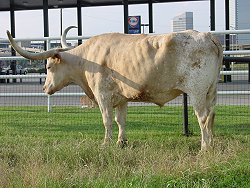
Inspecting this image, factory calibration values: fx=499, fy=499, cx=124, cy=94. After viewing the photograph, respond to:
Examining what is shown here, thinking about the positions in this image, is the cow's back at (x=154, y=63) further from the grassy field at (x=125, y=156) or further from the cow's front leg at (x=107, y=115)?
the grassy field at (x=125, y=156)

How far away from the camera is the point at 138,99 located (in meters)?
8.04

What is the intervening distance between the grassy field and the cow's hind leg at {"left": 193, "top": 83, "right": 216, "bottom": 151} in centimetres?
18

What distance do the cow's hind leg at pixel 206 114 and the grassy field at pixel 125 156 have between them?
18cm

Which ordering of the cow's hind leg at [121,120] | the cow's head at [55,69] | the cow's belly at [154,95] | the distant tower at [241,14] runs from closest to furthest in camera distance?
the cow's belly at [154,95], the cow's hind leg at [121,120], the cow's head at [55,69], the distant tower at [241,14]

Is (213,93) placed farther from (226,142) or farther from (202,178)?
(202,178)

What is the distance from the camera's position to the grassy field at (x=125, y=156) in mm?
5539

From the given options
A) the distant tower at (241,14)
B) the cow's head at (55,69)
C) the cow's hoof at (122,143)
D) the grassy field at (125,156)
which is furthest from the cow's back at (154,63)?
the distant tower at (241,14)

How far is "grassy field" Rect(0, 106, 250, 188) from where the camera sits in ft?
18.2

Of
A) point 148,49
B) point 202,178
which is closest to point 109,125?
point 148,49

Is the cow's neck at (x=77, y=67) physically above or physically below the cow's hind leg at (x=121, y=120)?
above

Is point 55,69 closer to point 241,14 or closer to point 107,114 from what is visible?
point 107,114

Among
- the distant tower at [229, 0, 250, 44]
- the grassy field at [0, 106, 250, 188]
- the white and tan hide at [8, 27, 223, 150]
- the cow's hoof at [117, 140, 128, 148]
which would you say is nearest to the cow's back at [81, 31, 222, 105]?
the white and tan hide at [8, 27, 223, 150]

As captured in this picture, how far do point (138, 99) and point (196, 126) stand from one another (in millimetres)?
2885

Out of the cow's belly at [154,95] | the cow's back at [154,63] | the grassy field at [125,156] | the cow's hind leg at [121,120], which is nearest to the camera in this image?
the grassy field at [125,156]
